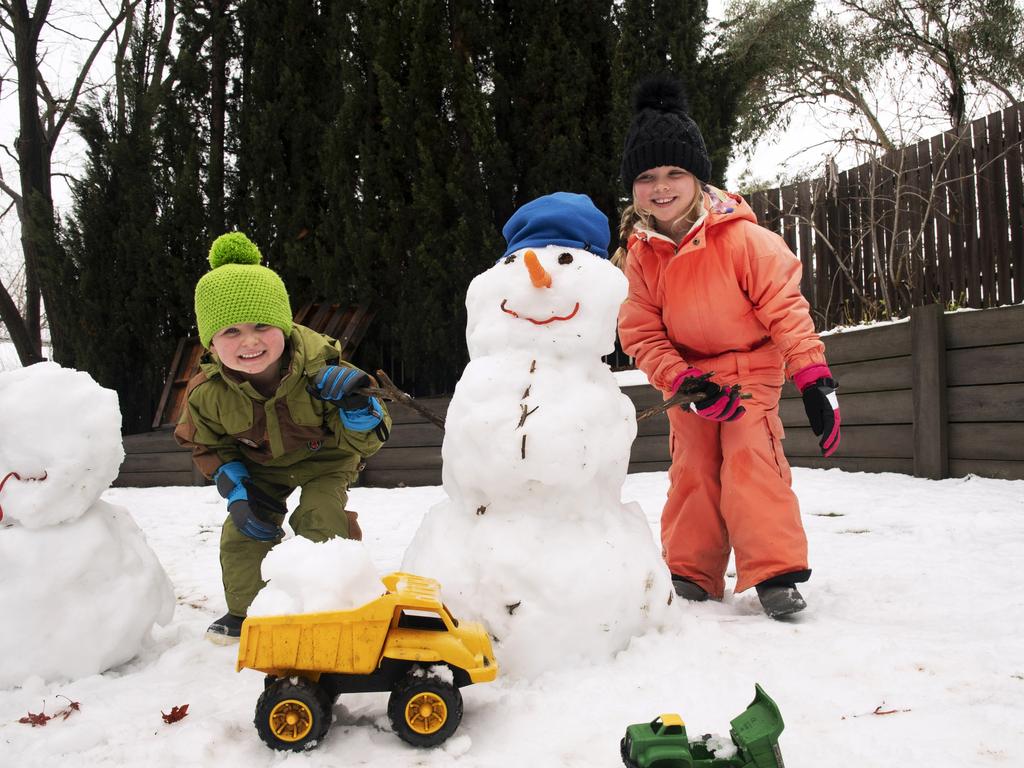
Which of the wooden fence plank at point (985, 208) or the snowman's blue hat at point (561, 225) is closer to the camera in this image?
the snowman's blue hat at point (561, 225)

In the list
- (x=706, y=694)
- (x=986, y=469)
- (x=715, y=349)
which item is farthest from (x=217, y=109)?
(x=706, y=694)

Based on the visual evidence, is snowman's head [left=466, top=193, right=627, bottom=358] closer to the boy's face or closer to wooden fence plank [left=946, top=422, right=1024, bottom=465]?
the boy's face

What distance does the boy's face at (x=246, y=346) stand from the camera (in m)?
2.35

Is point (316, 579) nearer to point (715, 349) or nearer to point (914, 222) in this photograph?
point (715, 349)

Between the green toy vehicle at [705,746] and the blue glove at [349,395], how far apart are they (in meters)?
1.27

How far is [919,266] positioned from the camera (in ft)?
20.8

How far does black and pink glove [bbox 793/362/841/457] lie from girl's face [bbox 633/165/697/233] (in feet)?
2.31

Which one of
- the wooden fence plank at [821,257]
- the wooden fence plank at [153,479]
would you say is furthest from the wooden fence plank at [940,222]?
the wooden fence plank at [153,479]

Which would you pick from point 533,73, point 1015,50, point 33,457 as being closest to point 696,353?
point 33,457

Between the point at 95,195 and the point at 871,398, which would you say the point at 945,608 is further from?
the point at 95,195

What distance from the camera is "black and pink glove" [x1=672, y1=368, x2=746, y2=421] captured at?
2318 millimetres

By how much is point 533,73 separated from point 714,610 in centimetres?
458

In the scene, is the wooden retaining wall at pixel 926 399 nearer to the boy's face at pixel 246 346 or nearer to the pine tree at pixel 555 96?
the pine tree at pixel 555 96

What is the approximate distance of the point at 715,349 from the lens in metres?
2.64
